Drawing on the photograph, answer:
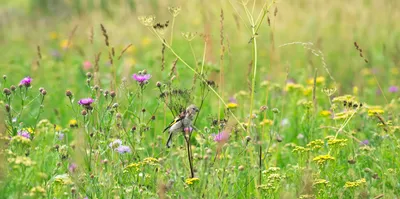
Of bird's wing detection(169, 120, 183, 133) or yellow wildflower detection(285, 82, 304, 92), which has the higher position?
yellow wildflower detection(285, 82, 304, 92)

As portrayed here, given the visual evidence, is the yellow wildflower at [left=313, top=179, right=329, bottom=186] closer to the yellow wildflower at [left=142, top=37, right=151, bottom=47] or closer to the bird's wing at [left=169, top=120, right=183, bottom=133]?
the bird's wing at [left=169, top=120, right=183, bottom=133]

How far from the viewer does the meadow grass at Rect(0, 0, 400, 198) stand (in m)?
3.19

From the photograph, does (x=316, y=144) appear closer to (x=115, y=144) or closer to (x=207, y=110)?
(x=115, y=144)

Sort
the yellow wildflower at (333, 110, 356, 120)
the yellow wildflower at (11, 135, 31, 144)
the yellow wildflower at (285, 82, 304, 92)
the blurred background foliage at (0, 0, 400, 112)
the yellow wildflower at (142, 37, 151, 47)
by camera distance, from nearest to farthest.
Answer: the yellow wildflower at (11, 135, 31, 144)
the yellow wildflower at (333, 110, 356, 120)
the yellow wildflower at (285, 82, 304, 92)
the blurred background foliage at (0, 0, 400, 112)
the yellow wildflower at (142, 37, 151, 47)

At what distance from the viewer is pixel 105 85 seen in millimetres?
6523

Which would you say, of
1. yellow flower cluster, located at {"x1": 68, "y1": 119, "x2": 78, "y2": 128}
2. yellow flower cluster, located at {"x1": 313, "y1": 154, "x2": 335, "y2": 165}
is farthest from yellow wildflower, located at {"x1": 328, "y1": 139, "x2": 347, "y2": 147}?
yellow flower cluster, located at {"x1": 68, "y1": 119, "x2": 78, "y2": 128}

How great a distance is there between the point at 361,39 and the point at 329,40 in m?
0.61

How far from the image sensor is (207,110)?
524 centimetres

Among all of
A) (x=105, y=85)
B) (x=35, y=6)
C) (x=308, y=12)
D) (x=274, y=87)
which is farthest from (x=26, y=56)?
(x=35, y=6)

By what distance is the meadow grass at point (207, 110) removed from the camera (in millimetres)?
3193

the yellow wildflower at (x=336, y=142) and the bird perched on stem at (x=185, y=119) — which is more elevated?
the bird perched on stem at (x=185, y=119)

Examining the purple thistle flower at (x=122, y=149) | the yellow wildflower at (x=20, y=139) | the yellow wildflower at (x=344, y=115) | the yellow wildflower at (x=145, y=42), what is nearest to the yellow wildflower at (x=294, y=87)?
the yellow wildflower at (x=344, y=115)

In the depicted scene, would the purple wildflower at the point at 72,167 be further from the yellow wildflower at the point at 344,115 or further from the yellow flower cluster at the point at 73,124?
the yellow wildflower at the point at 344,115

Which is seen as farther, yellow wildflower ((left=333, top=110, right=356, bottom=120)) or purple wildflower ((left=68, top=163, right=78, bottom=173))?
yellow wildflower ((left=333, top=110, right=356, bottom=120))
